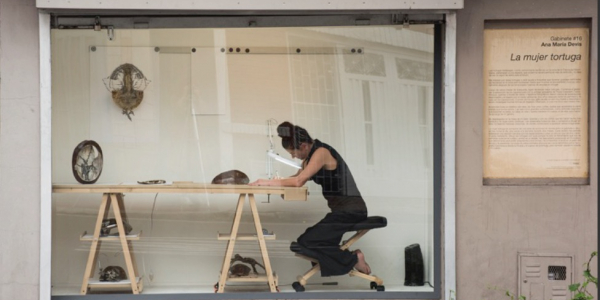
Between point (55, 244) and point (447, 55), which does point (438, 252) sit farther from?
point (55, 244)

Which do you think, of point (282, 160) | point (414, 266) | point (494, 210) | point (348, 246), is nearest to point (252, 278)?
point (348, 246)

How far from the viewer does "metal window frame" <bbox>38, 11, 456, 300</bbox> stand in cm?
667

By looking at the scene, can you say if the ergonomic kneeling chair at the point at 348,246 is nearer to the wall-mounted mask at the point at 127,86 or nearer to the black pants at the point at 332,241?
the black pants at the point at 332,241

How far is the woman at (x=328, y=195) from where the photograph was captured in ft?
23.5

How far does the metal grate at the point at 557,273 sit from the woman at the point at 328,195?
151 centimetres

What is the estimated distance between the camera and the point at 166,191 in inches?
281

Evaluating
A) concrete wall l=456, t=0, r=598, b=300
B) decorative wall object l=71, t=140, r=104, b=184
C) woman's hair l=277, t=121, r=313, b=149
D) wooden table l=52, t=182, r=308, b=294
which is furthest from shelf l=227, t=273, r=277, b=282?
concrete wall l=456, t=0, r=598, b=300

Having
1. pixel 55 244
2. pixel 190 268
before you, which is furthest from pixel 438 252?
pixel 55 244

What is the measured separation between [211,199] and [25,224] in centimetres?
153

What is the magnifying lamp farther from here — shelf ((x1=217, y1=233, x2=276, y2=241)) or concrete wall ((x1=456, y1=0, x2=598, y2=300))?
concrete wall ((x1=456, y1=0, x2=598, y2=300))

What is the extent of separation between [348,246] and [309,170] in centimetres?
74

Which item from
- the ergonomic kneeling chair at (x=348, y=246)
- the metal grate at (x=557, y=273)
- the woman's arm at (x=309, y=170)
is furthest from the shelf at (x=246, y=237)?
the metal grate at (x=557, y=273)

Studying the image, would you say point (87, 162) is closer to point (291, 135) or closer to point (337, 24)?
point (291, 135)

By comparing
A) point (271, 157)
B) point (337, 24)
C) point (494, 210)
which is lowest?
point (494, 210)
